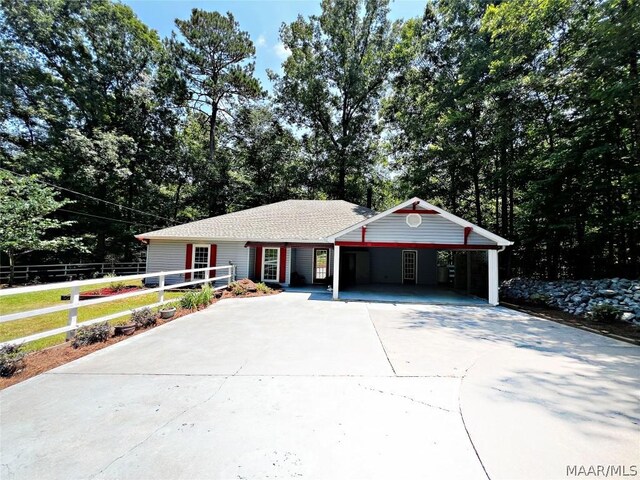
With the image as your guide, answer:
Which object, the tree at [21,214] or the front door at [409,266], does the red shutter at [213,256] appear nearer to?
the tree at [21,214]

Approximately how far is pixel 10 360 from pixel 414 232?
10819mm

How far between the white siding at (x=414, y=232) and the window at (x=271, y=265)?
4290 mm

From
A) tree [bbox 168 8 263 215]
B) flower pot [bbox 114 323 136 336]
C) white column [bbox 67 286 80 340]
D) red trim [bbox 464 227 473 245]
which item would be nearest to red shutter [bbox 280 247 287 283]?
red trim [bbox 464 227 473 245]

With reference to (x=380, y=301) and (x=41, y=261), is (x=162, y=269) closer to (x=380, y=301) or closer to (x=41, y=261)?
(x=380, y=301)

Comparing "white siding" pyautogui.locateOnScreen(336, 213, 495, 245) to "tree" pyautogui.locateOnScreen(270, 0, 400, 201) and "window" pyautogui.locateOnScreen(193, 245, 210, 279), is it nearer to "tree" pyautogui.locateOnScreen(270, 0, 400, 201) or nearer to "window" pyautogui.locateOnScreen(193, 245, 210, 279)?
"window" pyautogui.locateOnScreen(193, 245, 210, 279)

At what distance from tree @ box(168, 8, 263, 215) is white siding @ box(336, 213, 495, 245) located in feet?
58.7

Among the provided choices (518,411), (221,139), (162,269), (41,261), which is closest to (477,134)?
(518,411)

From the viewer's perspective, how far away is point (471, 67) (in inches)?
640

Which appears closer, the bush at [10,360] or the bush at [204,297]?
the bush at [10,360]

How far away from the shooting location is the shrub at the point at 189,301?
832cm

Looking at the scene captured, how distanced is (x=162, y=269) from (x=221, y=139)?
18.1m

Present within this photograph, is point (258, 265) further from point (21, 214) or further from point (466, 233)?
point (21, 214)

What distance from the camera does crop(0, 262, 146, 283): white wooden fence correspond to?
1636 centimetres

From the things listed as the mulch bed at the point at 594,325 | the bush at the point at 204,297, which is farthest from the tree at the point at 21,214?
the mulch bed at the point at 594,325
